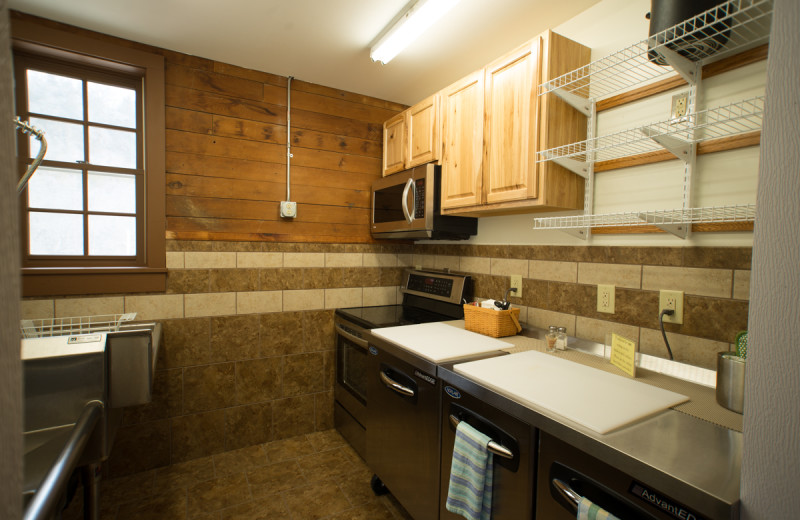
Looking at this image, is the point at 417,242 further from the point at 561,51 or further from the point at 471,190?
the point at 561,51

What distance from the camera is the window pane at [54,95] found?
1984mm

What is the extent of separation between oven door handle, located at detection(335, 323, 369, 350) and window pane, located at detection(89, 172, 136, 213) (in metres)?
1.45

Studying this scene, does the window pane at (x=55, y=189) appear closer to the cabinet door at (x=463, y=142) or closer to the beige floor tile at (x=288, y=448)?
the beige floor tile at (x=288, y=448)

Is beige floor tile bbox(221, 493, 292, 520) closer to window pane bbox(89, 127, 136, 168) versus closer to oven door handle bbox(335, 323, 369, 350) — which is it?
oven door handle bbox(335, 323, 369, 350)

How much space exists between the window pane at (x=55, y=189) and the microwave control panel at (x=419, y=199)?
191 centimetres

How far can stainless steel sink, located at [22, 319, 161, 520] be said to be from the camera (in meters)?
1.12

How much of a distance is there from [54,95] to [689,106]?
3.04 metres

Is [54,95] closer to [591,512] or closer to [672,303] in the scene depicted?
[591,512]

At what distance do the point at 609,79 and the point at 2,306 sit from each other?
1974 mm

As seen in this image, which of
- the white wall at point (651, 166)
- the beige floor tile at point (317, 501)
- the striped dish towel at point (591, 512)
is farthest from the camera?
the beige floor tile at point (317, 501)

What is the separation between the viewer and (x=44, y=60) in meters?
1.98

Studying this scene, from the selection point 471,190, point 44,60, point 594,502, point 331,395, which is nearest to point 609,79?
point 471,190

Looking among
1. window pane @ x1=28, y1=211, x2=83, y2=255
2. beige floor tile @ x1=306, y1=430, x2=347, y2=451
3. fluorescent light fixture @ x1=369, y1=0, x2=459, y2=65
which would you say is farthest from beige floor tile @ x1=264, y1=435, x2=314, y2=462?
fluorescent light fixture @ x1=369, y1=0, x2=459, y2=65

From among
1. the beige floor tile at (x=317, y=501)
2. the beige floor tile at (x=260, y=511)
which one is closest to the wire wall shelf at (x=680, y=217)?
the beige floor tile at (x=317, y=501)
